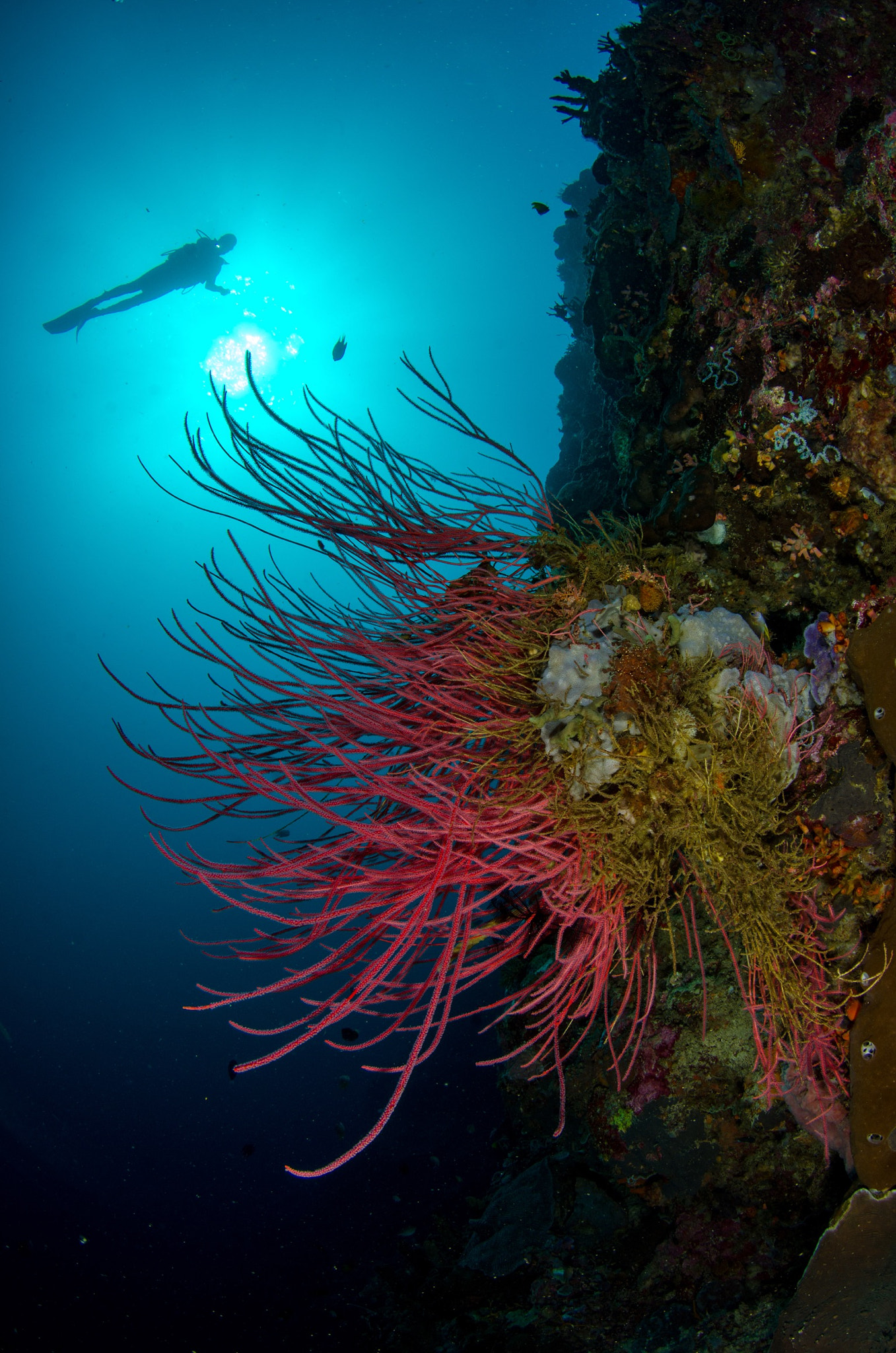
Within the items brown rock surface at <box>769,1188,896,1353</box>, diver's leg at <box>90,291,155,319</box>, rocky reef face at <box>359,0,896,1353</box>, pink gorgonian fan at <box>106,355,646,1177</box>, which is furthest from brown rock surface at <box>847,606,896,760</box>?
diver's leg at <box>90,291,155,319</box>

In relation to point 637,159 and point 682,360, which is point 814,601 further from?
point 637,159

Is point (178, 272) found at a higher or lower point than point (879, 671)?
higher

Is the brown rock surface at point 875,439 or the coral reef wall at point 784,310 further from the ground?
the coral reef wall at point 784,310

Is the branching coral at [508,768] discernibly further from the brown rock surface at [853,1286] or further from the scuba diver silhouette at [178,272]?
the scuba diver silhouette at [178,272]

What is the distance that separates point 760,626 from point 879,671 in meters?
0.51

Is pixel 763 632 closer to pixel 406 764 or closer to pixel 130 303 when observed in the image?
pixel 406 764

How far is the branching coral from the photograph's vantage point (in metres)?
2.11

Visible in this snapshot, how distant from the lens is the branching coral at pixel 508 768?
2.11 meters

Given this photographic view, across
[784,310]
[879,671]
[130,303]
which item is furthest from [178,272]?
[879,671]

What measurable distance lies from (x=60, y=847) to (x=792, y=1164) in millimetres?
47835

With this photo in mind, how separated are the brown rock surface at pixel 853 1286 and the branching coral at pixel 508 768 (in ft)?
1.60

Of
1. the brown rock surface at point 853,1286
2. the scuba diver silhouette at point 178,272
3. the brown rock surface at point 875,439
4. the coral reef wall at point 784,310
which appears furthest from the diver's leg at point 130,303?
the brown rock surface at point 853,1286

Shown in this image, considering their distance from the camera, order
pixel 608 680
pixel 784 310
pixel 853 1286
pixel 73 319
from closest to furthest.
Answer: pixel 608 680, pixel 853 1286, pixel 784 310, pixel 73 319

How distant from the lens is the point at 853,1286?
267cm
